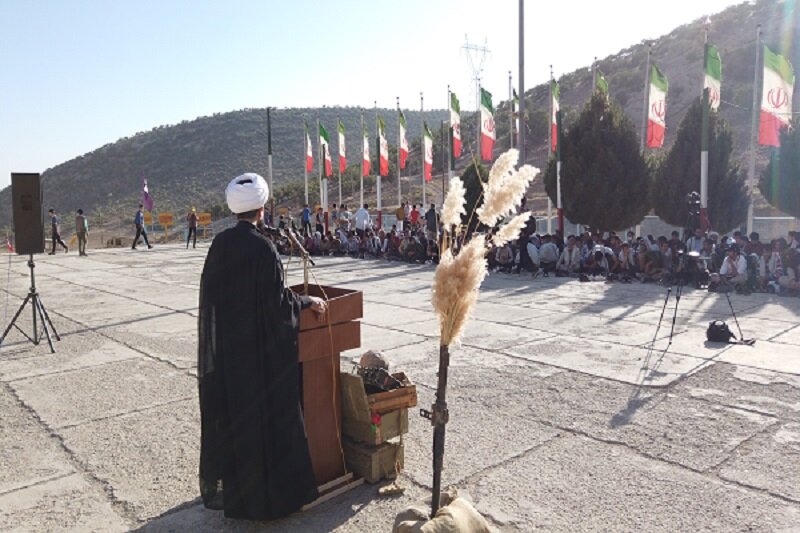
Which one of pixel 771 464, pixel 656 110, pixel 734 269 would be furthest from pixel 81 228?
pixel 771 464

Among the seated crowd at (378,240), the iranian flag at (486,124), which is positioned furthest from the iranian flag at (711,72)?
the iranian flag at (486,124)

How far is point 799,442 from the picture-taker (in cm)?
474

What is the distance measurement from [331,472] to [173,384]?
302 centimetres

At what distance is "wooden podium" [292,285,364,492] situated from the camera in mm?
3865

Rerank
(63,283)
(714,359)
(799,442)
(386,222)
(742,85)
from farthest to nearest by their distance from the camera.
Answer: (742,85) < (386,222) < (63,283) < (714,359) < (799,442)

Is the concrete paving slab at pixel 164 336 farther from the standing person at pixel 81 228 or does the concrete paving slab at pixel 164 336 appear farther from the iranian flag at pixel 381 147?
the iranian flag at pixel 381 147

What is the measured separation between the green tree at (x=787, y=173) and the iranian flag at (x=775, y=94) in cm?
246

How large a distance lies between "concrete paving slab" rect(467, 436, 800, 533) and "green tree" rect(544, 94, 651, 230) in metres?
15.0

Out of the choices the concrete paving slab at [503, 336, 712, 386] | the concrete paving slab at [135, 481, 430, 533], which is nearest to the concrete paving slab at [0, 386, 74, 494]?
the concrete paving slab at [135, 481, 430, 533]

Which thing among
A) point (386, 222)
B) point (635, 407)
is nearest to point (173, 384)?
point (635, 407)

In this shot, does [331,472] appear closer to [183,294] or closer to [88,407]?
[88,407]

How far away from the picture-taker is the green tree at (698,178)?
17406mm

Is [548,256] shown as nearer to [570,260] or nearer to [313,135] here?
[570,260]

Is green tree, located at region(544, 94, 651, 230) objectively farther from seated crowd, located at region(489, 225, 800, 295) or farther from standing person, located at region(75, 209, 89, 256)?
A: standing person, located at region(75, 209, 89, 256)
